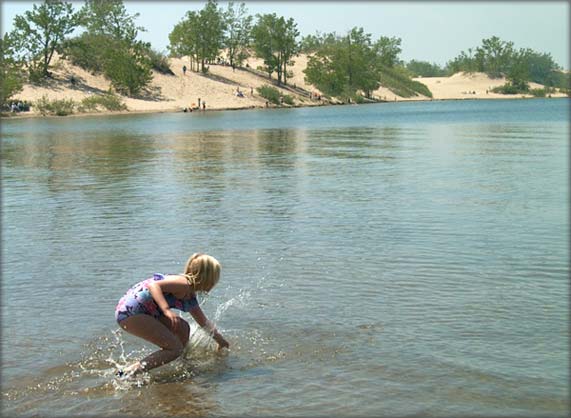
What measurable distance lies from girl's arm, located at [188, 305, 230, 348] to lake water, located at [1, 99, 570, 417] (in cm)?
15

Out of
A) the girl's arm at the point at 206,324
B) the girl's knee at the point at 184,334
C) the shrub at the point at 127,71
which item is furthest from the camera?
the shrub at the point at 127,71

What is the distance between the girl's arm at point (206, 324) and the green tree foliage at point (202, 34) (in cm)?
10561

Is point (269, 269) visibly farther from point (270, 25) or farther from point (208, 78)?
point (270, 25)

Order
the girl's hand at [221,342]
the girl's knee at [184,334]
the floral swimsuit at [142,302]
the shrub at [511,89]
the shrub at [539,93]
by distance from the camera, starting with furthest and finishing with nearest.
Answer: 1. the shrub at [511,89]
2. the shrub at [539,93]
3. the girl's hand at [221,342]
4. the girl's knee at [184,334]
5. the floral swimsuit at [142,302]

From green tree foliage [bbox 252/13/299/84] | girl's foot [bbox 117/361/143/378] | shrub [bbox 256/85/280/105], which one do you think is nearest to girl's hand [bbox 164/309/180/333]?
girl's foot [bbox 117/361/143/378]

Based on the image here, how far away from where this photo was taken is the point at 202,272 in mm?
6605

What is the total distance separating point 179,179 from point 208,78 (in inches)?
3465

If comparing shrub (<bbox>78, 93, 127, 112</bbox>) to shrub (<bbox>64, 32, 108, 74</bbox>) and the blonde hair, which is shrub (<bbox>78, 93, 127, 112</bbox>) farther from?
the blonde hair

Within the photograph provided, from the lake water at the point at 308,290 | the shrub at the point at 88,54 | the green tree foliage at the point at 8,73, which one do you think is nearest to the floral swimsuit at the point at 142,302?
the lake water at the point at 308,290

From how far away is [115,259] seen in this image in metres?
11.5

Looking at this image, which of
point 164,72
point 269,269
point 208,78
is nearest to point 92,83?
point 164,72

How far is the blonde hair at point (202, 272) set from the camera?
21.7 ft

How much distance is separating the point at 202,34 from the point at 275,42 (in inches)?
457

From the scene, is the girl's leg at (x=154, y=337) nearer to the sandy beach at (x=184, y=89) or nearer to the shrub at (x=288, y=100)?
the sandy beach at (x=184, y=89)
